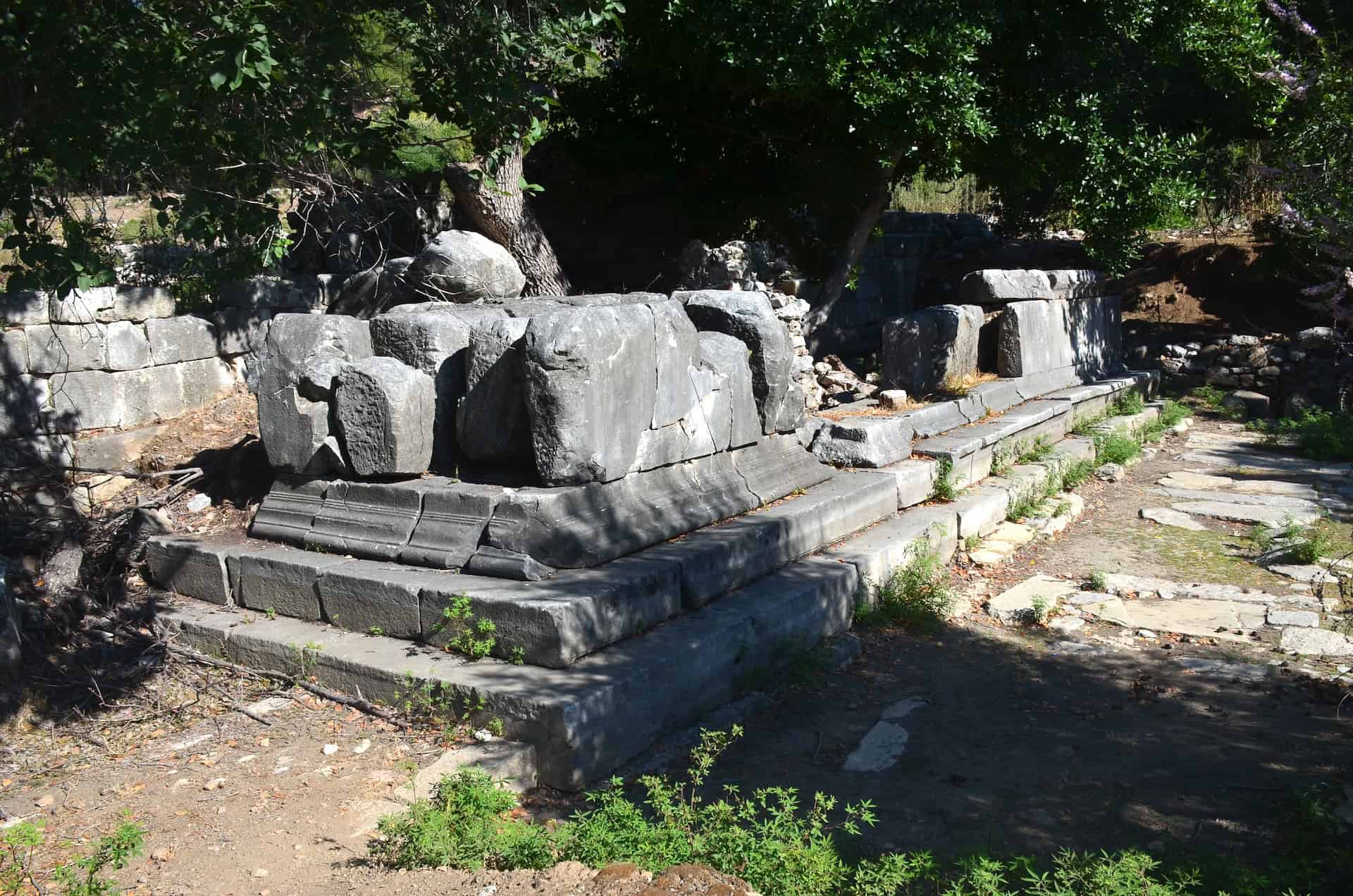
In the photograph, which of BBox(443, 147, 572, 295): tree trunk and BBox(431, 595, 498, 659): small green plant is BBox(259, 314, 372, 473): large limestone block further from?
BBox(443, 147, 572, 295): tree trunk

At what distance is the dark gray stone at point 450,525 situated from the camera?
16.1ft

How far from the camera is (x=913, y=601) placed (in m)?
5.94

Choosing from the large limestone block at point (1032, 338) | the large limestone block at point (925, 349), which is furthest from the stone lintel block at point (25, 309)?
the large limestone block at point (1032, 338)

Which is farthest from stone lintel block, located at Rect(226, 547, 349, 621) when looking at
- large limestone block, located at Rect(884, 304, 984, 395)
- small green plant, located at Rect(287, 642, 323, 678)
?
large limestone block, located at Rect(884, 304, 984, 395)

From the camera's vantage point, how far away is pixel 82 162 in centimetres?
520

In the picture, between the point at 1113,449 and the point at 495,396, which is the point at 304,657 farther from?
the point at 1113,449

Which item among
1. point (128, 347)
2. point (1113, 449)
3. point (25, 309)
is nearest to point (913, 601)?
point (1113, 449)

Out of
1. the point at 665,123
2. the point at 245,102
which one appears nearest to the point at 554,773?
the point at 245,102

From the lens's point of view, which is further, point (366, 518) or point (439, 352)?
point (439, 352)

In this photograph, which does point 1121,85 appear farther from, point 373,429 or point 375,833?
point 375,833

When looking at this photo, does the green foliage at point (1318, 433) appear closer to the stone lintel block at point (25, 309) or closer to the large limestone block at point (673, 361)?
the large limestone block at point (673, 361)

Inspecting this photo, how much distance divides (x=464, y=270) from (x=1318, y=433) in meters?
8.66

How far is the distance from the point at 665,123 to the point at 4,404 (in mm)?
7874

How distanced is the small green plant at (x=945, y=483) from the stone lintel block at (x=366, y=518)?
3705 millimetres
